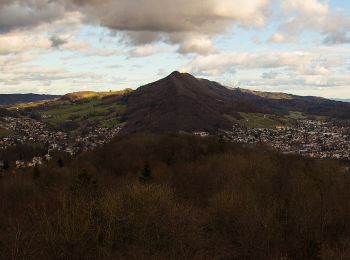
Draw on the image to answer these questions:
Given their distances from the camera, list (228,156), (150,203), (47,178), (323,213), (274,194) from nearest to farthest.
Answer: (150,203), (323,213), (274,194), (47,178), (228,156)

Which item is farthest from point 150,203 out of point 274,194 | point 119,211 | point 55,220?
point 274,194

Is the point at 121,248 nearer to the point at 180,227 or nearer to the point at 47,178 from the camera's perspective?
the point at 180,227

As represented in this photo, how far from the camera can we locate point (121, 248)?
114 feet

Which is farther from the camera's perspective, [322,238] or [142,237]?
[322,238]

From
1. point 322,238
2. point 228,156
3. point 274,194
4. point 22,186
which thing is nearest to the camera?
point 322,238

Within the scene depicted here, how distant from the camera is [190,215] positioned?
38.4 metres

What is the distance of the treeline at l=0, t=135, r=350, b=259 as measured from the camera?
31359 millimetres

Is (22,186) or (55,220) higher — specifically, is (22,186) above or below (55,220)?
below

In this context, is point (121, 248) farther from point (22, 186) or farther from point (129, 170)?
point (129, 170)

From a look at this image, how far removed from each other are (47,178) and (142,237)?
50.6 m

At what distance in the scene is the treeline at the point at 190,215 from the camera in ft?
103

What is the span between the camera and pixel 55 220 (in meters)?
33.7

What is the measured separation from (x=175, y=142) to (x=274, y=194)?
46.2 metres

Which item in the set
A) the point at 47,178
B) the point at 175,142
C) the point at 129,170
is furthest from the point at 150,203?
the point at 175,142
